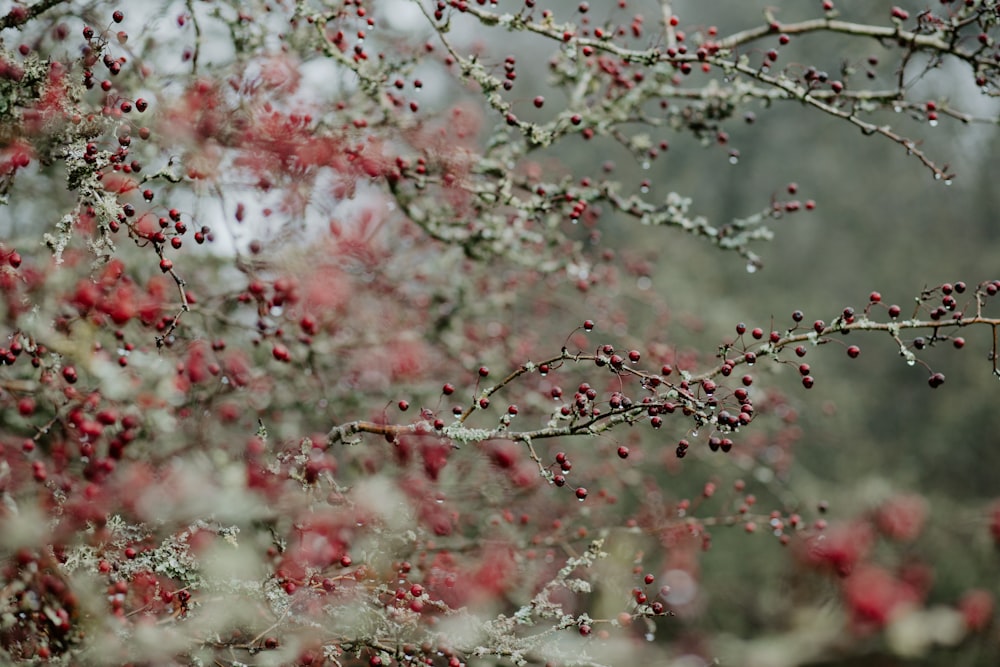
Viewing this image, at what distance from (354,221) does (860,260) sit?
7.96 m

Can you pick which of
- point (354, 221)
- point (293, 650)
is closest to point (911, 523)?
point (354, 221)

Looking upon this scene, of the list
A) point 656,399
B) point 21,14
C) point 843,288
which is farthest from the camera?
point 843,288

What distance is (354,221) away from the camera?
154 inches

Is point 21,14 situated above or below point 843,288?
below

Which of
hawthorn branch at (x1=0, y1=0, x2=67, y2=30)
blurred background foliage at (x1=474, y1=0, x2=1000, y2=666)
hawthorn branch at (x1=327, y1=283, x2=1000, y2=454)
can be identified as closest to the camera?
hawthorn branch at (x1=327, y1=283, x2=1000, y2=454)

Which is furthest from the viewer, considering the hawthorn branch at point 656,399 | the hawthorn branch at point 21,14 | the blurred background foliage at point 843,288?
the blurred background foliage at point 843,288

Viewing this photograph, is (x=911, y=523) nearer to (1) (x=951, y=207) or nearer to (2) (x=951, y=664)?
(2) (x=951, y=664)

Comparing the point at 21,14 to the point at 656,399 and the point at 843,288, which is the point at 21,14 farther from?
the point at 843,288

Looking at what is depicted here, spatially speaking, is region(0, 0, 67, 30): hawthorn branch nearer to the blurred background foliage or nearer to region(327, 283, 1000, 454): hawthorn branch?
region(327, 283, 1000, 454): hawthorn branch

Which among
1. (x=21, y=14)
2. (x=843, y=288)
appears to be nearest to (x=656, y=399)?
(x=21, y=14)

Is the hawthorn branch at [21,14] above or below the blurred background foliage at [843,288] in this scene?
below

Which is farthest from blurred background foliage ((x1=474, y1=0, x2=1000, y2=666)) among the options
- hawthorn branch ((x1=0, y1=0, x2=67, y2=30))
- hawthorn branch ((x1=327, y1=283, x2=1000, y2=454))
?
hawthorn branch ((x1=0, y1=0, x2=67, y2=30))

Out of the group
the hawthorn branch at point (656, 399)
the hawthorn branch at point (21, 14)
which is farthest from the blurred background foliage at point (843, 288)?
the hawthorn branch at point (21, 14)

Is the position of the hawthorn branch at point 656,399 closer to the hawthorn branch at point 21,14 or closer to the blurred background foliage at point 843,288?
the hawthorn branch at point 21,14
